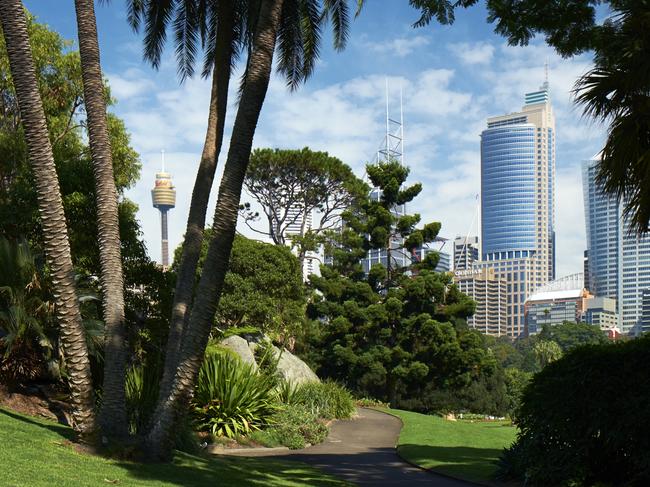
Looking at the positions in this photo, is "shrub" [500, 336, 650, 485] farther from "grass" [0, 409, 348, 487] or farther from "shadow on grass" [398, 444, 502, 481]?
"grass" [0, 409, 348, 487]

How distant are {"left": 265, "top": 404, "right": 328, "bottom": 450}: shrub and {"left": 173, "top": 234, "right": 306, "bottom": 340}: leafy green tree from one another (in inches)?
510

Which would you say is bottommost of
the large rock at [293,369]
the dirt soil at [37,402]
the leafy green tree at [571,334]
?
the dirt soil at [37,402]

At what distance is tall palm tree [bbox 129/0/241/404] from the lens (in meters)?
12.6

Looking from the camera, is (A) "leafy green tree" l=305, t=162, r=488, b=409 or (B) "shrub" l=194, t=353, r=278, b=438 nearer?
(B) "shrub" l=194, t=353, r=278, b=438

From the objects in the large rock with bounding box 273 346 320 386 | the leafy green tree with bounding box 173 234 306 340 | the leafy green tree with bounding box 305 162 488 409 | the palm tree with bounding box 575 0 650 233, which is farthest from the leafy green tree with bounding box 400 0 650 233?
the leafy green tree with bounding box 305 162 488 409

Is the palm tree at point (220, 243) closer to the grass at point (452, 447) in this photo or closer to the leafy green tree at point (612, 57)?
Answer: the leafy green tree at point (612, 57)

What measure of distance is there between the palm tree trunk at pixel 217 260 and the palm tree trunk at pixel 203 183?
1284 mm

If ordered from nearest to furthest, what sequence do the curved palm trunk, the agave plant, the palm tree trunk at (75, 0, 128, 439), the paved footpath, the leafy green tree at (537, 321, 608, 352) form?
the curved palm trunk → the palm tree trunk at (75, 0, 128, 439) → the paved footpath → the agave plant → the leafy green tree at (537, 321, 608, 352)

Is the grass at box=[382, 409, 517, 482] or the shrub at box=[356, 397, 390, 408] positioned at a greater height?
the shrub at box=[356, 397, 390, 408]

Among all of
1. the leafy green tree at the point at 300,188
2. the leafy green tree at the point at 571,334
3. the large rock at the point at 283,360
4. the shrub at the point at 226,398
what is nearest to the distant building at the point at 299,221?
the leafy green tree at the point at 300,188

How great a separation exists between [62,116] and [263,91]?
16.6 m

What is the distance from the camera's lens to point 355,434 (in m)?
19.9

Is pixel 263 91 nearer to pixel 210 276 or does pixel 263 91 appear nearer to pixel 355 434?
pixel 210 276

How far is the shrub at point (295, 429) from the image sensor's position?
659 inches
